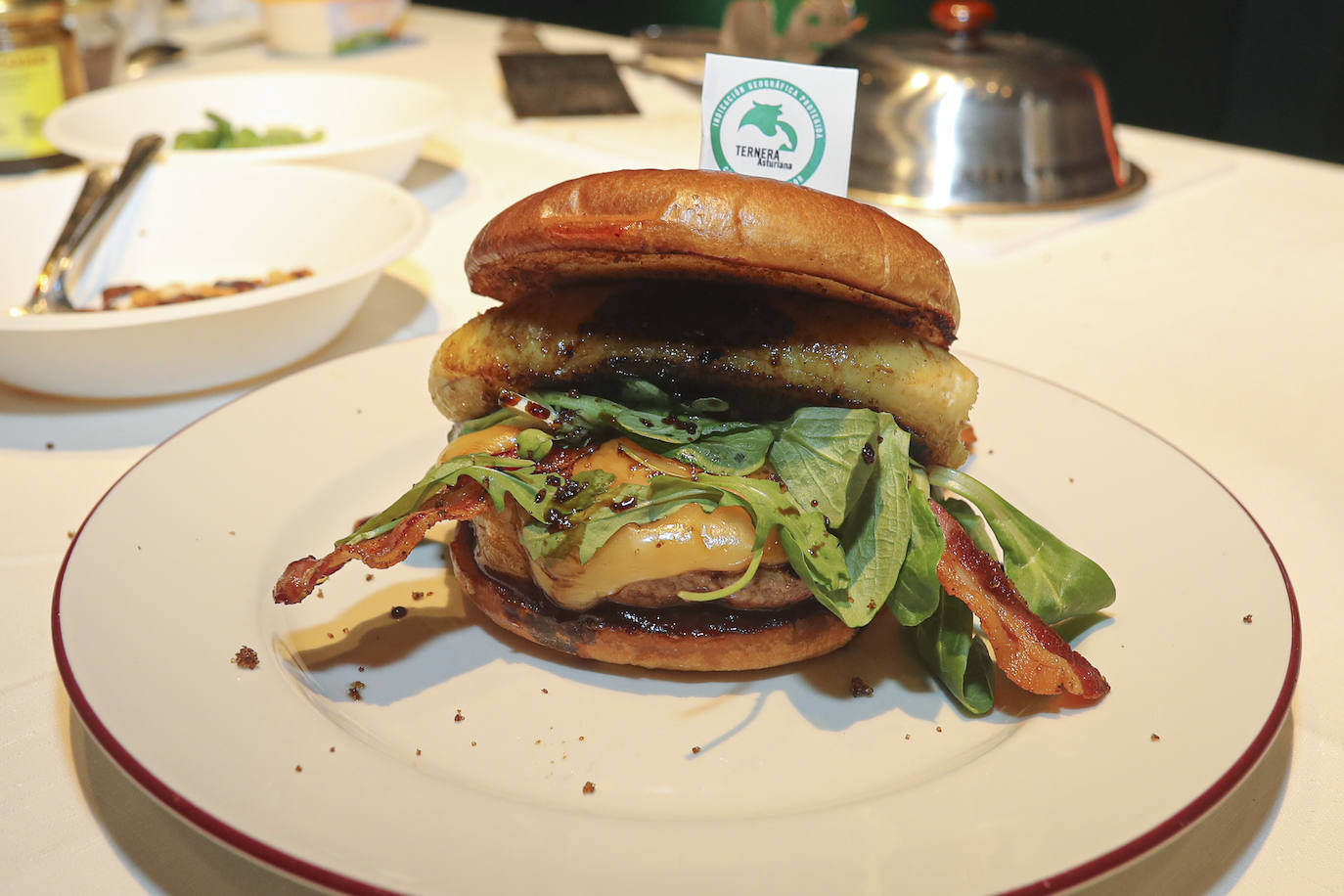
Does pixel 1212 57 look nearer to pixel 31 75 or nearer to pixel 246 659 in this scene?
pixel 31 75

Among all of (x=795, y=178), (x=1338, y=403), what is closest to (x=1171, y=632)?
(x=795, y=178)

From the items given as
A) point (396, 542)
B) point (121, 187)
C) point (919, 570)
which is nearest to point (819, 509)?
point (919, 570)

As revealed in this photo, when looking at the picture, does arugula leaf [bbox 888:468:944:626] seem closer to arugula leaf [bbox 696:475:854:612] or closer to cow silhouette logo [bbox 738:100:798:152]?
arugula leaf [bbox 696:475:854:612]

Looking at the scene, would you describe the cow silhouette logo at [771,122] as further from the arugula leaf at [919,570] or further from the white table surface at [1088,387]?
the white table surface at [1088,387]

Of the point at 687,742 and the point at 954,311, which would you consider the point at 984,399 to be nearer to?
the point at 954,311

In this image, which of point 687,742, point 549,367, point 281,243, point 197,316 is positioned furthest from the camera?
point 281,243

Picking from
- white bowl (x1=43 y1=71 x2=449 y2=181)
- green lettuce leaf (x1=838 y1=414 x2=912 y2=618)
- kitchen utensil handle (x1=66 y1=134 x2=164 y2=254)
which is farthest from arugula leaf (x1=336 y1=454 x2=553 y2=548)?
white bowl (x1=43 y1=71 x2=449 y2=181)

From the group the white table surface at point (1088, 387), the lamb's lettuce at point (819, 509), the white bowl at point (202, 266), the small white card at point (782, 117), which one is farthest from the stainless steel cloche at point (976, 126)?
the lamb's lettuce at point (819, 509)
